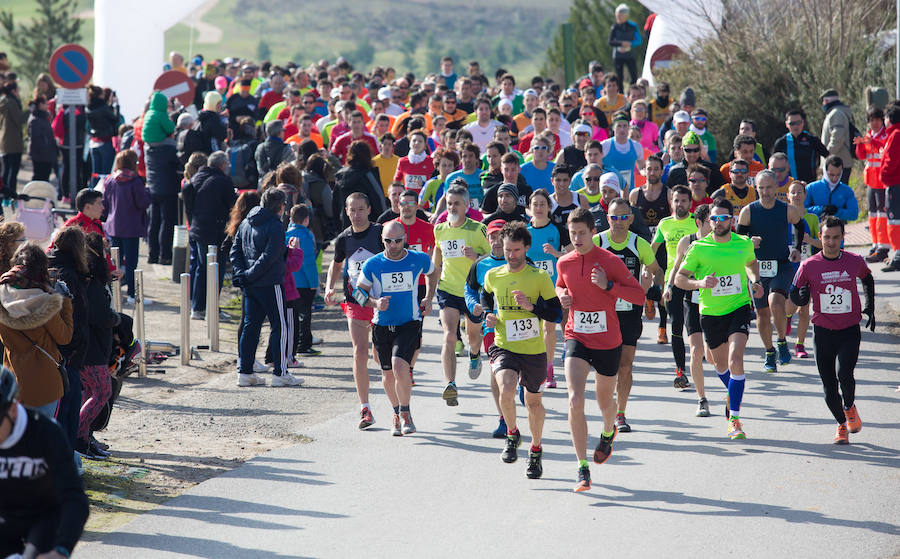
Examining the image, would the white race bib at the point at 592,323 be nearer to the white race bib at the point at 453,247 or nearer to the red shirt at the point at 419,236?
the white race bib at the point at 453,247

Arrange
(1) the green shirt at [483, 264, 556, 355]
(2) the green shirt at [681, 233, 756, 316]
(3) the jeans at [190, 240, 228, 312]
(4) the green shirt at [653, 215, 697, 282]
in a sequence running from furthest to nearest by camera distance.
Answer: (3) the jeans at [190, 240, 228, 312] < (4) the green shirt at [653, 215, 697, 282] < (2) the green shirt at [681, 233, 756, 316] < (1) the green shirt at [483, 264, 556, 355]

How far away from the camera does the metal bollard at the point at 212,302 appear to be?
44.3 feet

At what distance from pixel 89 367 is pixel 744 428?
17.5ft

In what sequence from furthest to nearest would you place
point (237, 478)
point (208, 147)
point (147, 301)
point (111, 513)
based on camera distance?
1. point (208, 147)
2. point (147, 301)
3. point (237, 478)
4. point (111, 513)

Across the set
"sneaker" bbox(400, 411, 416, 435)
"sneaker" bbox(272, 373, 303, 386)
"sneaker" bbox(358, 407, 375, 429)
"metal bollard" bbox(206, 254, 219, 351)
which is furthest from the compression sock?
"metal bollard" bbox(206, 254, 219, 351)

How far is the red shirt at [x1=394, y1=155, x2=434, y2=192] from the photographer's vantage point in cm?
1565

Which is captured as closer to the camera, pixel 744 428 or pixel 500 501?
pixel 500 501

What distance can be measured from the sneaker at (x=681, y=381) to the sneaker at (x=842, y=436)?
2063mm

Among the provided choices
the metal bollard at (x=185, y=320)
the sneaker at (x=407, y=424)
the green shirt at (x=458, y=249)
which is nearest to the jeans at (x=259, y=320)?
the metal bollard at (x=185, y=320)

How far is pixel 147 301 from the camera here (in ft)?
53.0

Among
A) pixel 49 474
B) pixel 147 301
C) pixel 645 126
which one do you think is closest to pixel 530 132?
pixel 645 126

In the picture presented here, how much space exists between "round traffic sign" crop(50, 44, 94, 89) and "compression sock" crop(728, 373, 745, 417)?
36.3ft

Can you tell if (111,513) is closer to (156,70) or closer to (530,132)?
(530,132)

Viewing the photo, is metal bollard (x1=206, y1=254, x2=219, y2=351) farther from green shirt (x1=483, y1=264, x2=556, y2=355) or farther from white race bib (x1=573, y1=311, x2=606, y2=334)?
white race bib (x1=573, y1=311, x2=606, y2=334)
